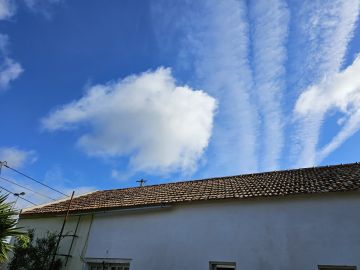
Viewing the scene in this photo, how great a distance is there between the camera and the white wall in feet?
29.5

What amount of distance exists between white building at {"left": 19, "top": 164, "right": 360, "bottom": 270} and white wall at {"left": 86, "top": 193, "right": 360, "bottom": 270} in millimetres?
26

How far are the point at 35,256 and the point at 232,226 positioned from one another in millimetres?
8279

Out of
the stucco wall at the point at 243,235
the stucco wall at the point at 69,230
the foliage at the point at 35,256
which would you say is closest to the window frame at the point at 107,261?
the stucco wall at the point at 243,235

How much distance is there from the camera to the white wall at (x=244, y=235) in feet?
29.5

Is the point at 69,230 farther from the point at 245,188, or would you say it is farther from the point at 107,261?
the point at 245,188

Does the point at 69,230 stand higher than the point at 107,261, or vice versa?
the point at 69,230

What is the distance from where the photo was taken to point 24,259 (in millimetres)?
12977

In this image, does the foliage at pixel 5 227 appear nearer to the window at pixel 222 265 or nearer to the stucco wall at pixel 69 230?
the stucco wall at pixel 69 230

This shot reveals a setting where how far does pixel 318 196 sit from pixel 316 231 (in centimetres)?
108

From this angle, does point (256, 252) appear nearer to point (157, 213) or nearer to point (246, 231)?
point (246, 231)

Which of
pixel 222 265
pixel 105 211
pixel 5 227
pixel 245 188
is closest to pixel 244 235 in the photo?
pixel 222 265

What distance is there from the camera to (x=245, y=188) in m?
12.1

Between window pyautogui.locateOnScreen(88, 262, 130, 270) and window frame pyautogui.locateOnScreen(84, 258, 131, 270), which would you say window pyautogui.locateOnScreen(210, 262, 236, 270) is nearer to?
window frame pyautogui.locateOnScreen(84, 258, 131, 270)

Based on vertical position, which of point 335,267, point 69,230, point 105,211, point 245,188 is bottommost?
point 335,267
